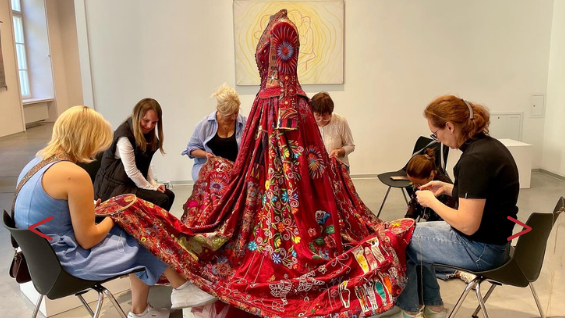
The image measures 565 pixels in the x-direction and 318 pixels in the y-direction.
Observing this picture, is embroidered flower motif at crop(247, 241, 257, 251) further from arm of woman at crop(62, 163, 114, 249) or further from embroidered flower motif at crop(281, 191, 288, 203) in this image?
arm of woman at crop(62, 163, 114, 249)

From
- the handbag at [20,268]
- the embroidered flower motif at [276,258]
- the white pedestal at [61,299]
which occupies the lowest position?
the white pedestal at [61,299]

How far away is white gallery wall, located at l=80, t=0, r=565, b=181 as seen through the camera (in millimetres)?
5453

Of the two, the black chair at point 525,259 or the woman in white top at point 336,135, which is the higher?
the woman in white top at point 336,135

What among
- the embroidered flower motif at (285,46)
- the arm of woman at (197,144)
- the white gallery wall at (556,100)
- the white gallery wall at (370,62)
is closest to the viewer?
the embroidered flower motif at (285,46)

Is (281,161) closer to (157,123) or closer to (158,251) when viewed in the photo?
(158,251)

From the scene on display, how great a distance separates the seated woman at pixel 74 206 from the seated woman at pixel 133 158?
965 mm

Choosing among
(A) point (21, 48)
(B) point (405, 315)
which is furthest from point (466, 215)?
(A) point (21, 48)

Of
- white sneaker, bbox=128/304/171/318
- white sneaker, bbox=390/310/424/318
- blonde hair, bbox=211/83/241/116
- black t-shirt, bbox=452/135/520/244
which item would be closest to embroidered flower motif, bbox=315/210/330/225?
white sneaker, bbox=390/310/424/318

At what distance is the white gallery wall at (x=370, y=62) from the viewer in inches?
215

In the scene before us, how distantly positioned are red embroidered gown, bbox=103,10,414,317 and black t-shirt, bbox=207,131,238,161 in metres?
0.79

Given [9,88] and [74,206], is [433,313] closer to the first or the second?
[74,206]

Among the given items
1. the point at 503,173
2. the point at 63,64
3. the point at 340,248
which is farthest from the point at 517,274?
the point at 63,64

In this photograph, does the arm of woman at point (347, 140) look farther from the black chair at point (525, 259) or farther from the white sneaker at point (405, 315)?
the black chair at point (525, 259)

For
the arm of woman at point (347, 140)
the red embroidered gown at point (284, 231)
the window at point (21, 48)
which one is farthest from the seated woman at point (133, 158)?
the window at point (21, 48)
